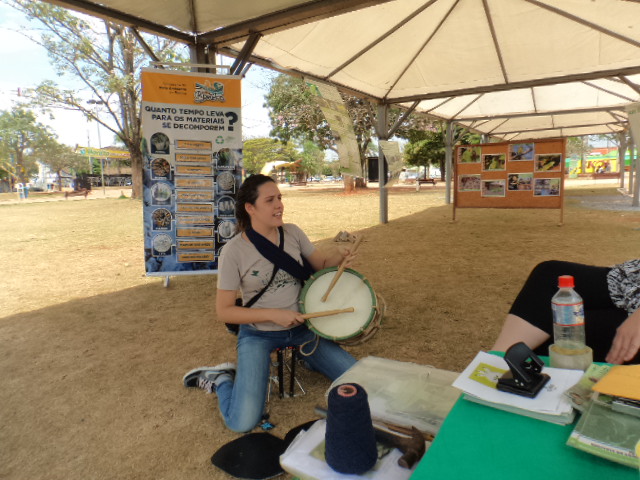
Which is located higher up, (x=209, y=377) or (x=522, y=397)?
(x=522, y=397)

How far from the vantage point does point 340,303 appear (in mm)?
2410

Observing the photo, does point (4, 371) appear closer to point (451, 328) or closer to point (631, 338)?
point (451, 328)

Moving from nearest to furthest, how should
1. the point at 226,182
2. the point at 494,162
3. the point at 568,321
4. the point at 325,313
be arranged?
the point at 568,321 < the point at 325,313 < the point at 226,182 < the point at 494,162

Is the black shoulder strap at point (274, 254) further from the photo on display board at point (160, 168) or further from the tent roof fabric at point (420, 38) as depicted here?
the tent roof fabric at point (420, 38)

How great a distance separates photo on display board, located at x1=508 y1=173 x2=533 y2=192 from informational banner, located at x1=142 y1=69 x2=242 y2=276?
6869mm

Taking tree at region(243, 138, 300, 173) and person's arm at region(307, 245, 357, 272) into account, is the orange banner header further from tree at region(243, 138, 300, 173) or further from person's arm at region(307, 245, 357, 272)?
tree at region(243, 138, 300, 173)

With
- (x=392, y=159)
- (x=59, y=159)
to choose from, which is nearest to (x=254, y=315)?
(x=392, y=159)

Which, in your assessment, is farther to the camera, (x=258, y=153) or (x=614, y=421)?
(x=258, y=153)

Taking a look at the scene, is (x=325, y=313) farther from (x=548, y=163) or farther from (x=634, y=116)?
(x=548, y=163)

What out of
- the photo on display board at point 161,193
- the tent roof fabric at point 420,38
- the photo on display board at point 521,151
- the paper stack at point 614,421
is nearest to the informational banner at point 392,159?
the tent roof fabric at point 420,38

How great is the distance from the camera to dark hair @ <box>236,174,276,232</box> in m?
2.44

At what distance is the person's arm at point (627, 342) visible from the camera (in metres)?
1.44

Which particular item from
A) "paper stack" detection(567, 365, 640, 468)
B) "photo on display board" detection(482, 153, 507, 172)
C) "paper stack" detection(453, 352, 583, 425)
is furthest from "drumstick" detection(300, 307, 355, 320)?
"photo on display board" detection(482, 153, 507, 172)

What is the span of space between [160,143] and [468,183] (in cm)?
742
